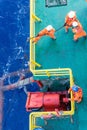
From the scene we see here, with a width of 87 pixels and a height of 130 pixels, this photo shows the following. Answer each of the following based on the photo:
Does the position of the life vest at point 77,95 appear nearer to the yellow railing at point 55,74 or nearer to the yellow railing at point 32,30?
the yellow railing at point 55,74

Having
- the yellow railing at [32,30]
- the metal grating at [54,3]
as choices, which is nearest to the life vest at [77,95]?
the yellow railing at [32,30]

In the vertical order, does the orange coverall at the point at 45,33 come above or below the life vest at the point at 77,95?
above

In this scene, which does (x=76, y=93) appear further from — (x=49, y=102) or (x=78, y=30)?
(x=78, y=30)

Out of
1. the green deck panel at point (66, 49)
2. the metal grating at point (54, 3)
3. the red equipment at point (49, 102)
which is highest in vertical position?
the metal grating at point (54, 3)

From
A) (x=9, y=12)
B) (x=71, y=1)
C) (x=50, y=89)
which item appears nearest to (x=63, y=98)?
(x=50, y=89)

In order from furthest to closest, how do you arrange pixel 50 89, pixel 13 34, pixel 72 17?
pixel 13 34, pixel 50 89, pixel 72 17

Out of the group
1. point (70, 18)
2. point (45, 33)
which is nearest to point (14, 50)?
point (45, 33)

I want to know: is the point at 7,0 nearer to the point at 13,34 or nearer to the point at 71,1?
the point at 13,34
